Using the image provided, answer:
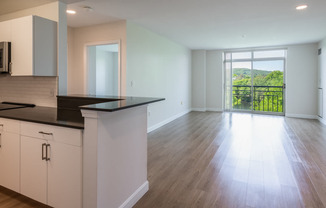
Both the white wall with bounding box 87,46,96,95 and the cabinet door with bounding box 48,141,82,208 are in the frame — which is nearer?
the cabinet door with bounding box 48,141,82,208

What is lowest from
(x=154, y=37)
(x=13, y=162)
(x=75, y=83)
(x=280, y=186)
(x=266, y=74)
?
(x=280, y=186)

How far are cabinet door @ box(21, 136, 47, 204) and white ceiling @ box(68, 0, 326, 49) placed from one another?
91.6 inches

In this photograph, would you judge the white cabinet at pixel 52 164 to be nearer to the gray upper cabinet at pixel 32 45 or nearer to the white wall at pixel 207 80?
the gray upper cabinet at pixel 32 45

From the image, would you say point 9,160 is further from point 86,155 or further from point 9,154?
point 86,155

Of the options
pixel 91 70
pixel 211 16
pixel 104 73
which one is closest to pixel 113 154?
pixel 211 16

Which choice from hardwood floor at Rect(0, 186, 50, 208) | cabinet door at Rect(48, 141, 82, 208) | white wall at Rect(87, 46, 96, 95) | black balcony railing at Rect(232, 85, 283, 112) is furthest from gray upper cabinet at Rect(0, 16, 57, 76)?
black balcony railing at Rect(232, 85, 283, 112)

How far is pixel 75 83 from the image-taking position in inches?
197

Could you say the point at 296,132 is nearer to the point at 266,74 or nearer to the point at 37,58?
the point at 266,74

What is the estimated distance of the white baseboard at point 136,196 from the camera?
2.02 m

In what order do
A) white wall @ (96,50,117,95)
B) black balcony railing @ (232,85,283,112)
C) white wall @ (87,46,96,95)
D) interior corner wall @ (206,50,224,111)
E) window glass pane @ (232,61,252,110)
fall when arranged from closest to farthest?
white wall @ (87,46,96,95) → black balcony railing @ (232,85,283,112) → white wall @ (96,50,117,95) → window glass pane @ (232,61,252,110) → interior corner wall @ (206,50,224,111)

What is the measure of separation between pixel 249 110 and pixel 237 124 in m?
2.42

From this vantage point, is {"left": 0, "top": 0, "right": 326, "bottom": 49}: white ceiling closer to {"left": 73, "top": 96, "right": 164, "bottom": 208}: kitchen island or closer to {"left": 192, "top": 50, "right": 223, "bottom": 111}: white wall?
{"left": 73, "top": 96, "right": 164, "bottom": 208}: kitchen island

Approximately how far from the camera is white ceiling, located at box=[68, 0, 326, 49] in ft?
11.1

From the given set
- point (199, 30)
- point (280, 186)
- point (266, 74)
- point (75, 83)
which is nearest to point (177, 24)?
point (199, 30)
